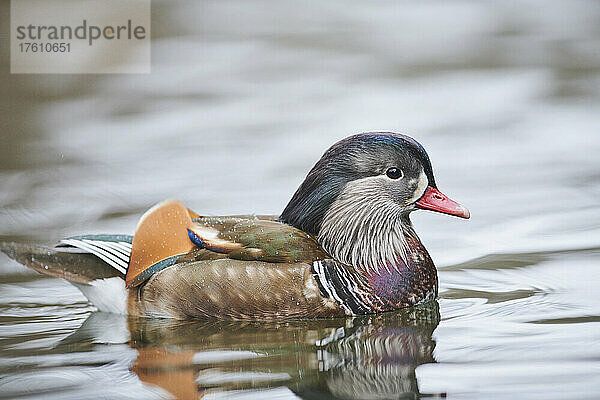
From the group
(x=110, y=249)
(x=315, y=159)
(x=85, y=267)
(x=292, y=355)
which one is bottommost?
(x=292, y=355)

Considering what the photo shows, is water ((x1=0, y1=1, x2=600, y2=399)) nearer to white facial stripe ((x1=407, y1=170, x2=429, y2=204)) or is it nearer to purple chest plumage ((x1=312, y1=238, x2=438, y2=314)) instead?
purple chest plumage ((x1=312, y1=238, x2=438, y2=314))

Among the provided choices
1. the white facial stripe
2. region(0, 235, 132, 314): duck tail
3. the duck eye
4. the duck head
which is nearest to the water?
region(0, 235, 132, 314): duck tail

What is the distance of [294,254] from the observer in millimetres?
6016

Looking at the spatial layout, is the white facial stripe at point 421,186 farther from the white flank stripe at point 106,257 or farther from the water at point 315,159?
the white flank stripe at point 106,257

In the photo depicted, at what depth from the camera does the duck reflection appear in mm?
4965

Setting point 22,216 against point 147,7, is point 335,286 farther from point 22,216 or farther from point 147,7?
point 147,7

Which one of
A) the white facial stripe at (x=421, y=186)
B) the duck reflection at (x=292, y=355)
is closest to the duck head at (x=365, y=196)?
the white facial stripe at (x=421, y=186)

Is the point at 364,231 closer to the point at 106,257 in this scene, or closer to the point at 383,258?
the point at 383,258

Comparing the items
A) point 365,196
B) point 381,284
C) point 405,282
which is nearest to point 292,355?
point 381,284

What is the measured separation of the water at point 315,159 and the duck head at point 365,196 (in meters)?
0.51

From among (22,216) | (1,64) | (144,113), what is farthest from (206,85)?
(22,216)

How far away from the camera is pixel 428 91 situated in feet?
34.3

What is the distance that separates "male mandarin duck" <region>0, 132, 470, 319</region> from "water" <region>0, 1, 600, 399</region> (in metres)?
0.14

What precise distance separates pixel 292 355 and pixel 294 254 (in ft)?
2.37
